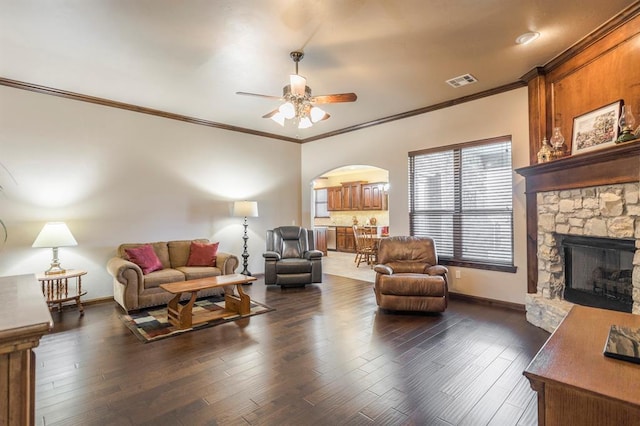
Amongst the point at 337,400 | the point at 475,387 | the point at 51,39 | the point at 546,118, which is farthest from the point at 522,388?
the point at 51,39

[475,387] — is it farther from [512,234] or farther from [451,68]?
[451,68]

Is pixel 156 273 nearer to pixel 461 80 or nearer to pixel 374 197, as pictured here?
pixel 461 80

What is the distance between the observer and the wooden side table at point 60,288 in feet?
12.7

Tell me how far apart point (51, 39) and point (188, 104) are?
193 centimetres

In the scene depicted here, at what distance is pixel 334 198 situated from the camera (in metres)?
11.2

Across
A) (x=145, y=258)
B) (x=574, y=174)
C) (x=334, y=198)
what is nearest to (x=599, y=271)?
(x=574, y=174)

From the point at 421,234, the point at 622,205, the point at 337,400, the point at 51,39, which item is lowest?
the point at 337,400

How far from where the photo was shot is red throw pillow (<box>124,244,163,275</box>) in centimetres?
446

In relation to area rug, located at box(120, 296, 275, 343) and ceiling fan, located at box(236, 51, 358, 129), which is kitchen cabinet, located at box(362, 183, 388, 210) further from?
ceiling fan, located at box(236, 51, 358, 129)

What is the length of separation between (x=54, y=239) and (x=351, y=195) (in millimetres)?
8002

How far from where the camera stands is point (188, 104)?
4.91 metres

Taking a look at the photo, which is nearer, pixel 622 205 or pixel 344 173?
pixel 622 205

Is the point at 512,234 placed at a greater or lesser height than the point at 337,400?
Result: greater

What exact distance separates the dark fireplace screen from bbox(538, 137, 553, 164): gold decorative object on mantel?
0.87 metres
